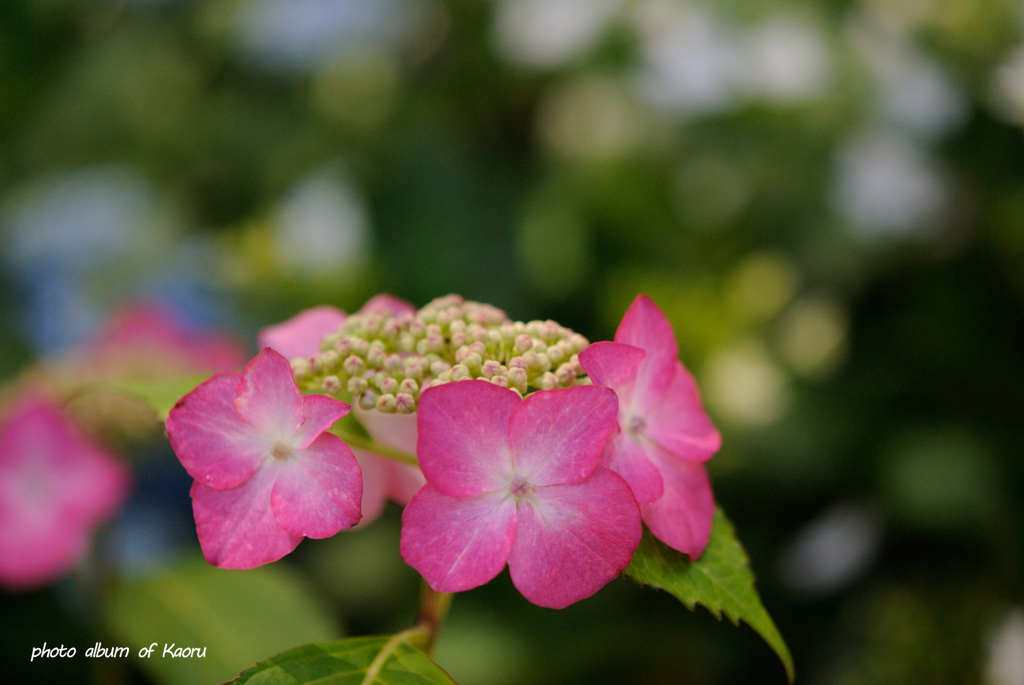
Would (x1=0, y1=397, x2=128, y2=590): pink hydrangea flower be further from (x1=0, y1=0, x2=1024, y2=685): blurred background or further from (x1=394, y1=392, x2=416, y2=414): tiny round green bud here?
(x1=394, y1=392, x2=416, y2=414): tiny round green bud

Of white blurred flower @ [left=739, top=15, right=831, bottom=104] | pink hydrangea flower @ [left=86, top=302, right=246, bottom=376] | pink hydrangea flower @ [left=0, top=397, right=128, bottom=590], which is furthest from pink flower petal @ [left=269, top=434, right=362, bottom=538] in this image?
white blurred flower @ [left=739, top=15, right=831, bottom=104]

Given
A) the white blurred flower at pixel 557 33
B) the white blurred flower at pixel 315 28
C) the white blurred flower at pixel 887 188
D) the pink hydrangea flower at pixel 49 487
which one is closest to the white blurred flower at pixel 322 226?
the white blurred flower at pixel 315 28

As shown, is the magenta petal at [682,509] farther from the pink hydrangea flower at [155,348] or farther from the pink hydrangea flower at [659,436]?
the pink hydrangea flower at [155,348]

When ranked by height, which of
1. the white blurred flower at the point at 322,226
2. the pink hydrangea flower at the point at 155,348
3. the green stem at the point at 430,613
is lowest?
the white blurred flower at the point at 322,226

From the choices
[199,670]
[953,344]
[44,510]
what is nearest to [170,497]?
[44,510]

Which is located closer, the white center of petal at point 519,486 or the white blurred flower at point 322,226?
the white center of petal at point 519,486

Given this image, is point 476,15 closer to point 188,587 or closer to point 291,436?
point 188,587

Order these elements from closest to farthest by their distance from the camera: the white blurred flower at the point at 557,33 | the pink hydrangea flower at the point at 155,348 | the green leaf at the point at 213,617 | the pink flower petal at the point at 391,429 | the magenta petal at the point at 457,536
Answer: the magenta petal at the point at 457,536, the pink flower petal at the point at 391,429, the green leaf at the point at 213,617, the pink hydrangea flower at the point at 155,348, the white blurred flower at the point at 557,33

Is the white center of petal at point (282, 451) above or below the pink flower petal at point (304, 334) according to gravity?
above

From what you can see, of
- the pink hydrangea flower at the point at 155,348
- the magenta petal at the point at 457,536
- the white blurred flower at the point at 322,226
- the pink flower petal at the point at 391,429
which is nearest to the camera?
the magenta petal at the point at 457,536
